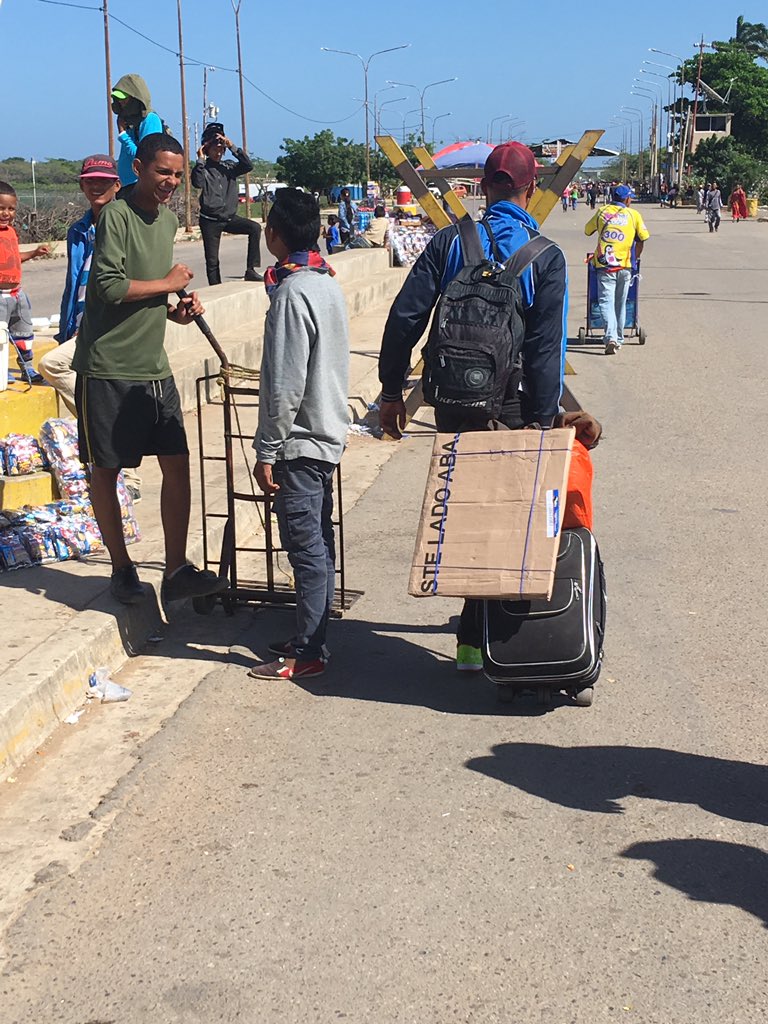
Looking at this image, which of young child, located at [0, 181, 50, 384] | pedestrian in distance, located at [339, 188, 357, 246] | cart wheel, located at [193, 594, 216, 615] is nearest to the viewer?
cart wheel, located at [193, 594, 216, 615]

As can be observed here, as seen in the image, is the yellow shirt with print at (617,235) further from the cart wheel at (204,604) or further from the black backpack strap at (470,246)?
the black backpack strap at (470,246)

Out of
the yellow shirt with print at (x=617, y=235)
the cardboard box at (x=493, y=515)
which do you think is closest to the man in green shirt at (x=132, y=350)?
the cardboard box at (x=493, y=515)

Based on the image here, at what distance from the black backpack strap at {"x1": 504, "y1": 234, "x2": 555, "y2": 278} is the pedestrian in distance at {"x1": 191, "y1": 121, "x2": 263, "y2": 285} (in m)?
7.74

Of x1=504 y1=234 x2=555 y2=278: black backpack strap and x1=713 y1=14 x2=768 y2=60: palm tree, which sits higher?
x1=713 y1=14 x2=768 y2=60: palm tree

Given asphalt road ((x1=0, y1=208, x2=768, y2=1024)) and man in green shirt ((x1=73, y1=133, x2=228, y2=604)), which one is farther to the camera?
man in green shirt ((x1=73, y1=133, x2=228, y2=604))

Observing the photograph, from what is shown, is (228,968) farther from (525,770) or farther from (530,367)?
(530,367)

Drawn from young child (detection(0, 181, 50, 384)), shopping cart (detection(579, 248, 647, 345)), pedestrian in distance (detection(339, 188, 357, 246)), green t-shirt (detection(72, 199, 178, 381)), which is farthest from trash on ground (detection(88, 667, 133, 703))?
pedestrian in distance (detection(339, 188, 357, 246))

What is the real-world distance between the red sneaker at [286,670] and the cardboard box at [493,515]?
0.84 m

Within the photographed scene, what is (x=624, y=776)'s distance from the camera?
4.20m

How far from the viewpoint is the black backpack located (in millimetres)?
4445

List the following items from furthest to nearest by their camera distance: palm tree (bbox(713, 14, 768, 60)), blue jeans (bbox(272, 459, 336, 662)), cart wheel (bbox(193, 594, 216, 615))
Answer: palm tree (bbox(713, 14, 768, 60))
cart wheel (bbox(193, 594, 216, 615))
blue jeans (bbox(272, 459, 336, 662))

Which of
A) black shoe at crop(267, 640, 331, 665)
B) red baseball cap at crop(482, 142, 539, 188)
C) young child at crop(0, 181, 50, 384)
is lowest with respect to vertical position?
black shoe at crop(267, 640, 331, 665)

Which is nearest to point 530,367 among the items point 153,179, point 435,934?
point 153,179

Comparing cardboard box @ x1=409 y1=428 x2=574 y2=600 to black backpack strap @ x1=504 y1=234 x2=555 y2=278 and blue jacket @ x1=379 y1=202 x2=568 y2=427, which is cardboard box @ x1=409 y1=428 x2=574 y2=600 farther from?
black backpack strap @ x1=504 y1=234 x2=555 y2=278
